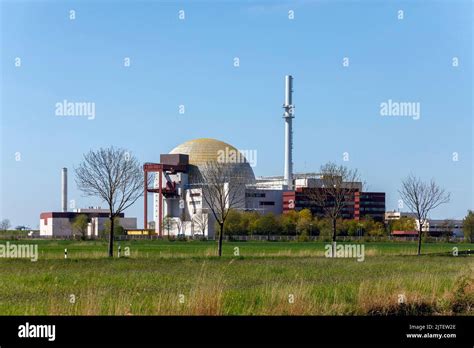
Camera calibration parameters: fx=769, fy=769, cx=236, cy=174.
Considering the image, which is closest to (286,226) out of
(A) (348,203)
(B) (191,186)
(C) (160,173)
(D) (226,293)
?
(A) (348,203)

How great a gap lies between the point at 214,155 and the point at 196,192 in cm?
1354

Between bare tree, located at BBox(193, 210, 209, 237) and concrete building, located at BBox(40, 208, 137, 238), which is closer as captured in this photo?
bare tree, located at BBox(193, 210, 209, 237)

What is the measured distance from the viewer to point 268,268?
110 ft

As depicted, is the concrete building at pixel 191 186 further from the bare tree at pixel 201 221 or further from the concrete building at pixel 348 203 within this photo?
the bare tree at pixel 201 221

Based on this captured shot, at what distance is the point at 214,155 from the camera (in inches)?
7032

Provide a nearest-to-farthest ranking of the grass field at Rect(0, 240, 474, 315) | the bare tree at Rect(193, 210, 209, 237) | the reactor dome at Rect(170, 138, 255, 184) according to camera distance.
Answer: the grass field at Rect(0, 240, 474, 315) → the bare tree at Rect(193, 210, 209, 237) → the reactor dome at Rect(170, 138, 255, 184)

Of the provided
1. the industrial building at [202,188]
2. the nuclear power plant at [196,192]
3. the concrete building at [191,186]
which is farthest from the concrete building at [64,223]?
the concrete building at [191,186]

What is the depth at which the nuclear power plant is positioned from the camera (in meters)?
166

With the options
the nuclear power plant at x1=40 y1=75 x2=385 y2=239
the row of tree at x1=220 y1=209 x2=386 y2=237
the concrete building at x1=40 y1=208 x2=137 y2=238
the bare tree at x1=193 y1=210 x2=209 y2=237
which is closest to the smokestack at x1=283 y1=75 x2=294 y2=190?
the nuclear power plant at x1=40 y1=75 x2=385 y2=239

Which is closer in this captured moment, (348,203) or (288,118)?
(288,118)

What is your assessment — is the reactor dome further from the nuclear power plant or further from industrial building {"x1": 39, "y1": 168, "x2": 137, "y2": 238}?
industrial building {"x1": 39, "y1": 168, "x2": 137, "y2": 238}

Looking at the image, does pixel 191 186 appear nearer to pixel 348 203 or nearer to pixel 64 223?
pixel 64 223
